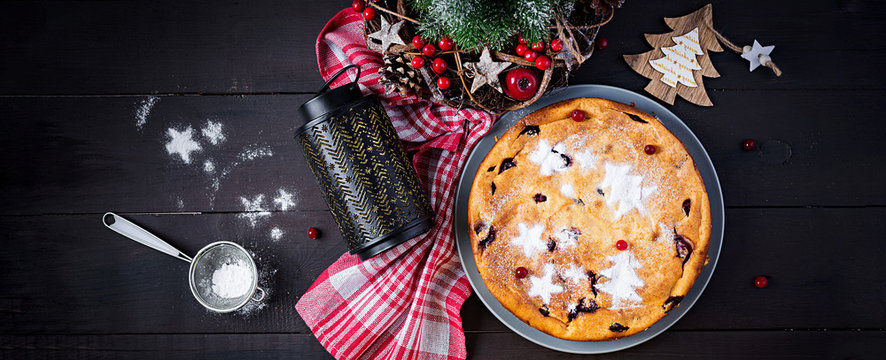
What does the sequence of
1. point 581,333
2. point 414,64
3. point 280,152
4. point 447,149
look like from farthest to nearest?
point 280,152 < point 447,149 < point 581,333 < point 414,64

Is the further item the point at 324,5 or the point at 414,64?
the point at 324,5

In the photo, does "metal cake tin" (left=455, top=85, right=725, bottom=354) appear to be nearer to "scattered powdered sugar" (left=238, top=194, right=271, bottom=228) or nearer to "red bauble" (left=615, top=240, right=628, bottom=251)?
"red bauble" (left=615, top=240, right=628, bottom=251)

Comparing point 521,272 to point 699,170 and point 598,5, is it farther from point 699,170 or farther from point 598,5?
point 598,5

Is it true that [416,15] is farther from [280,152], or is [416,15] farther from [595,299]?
[595,299]

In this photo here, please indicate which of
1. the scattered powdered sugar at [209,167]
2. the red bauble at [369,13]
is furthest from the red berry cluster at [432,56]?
the scattered powdered sugar at [209,167]

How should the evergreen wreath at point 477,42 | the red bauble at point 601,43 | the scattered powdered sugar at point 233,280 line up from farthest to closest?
1. the scattered powdered sugar at point 233,280
2. the red bauble at point 601,43
3. the evergreen wreath at point 477,42

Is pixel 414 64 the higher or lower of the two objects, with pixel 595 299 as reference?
higher

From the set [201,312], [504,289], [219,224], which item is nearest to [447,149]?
[504,289]

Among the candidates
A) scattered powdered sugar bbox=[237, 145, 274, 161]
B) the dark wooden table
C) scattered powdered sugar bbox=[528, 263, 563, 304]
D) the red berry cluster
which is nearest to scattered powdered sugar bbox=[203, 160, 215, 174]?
the dark wooden table

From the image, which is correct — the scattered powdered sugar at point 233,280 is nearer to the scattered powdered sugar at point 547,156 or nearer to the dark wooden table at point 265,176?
the dark wooden table at point 265,176
